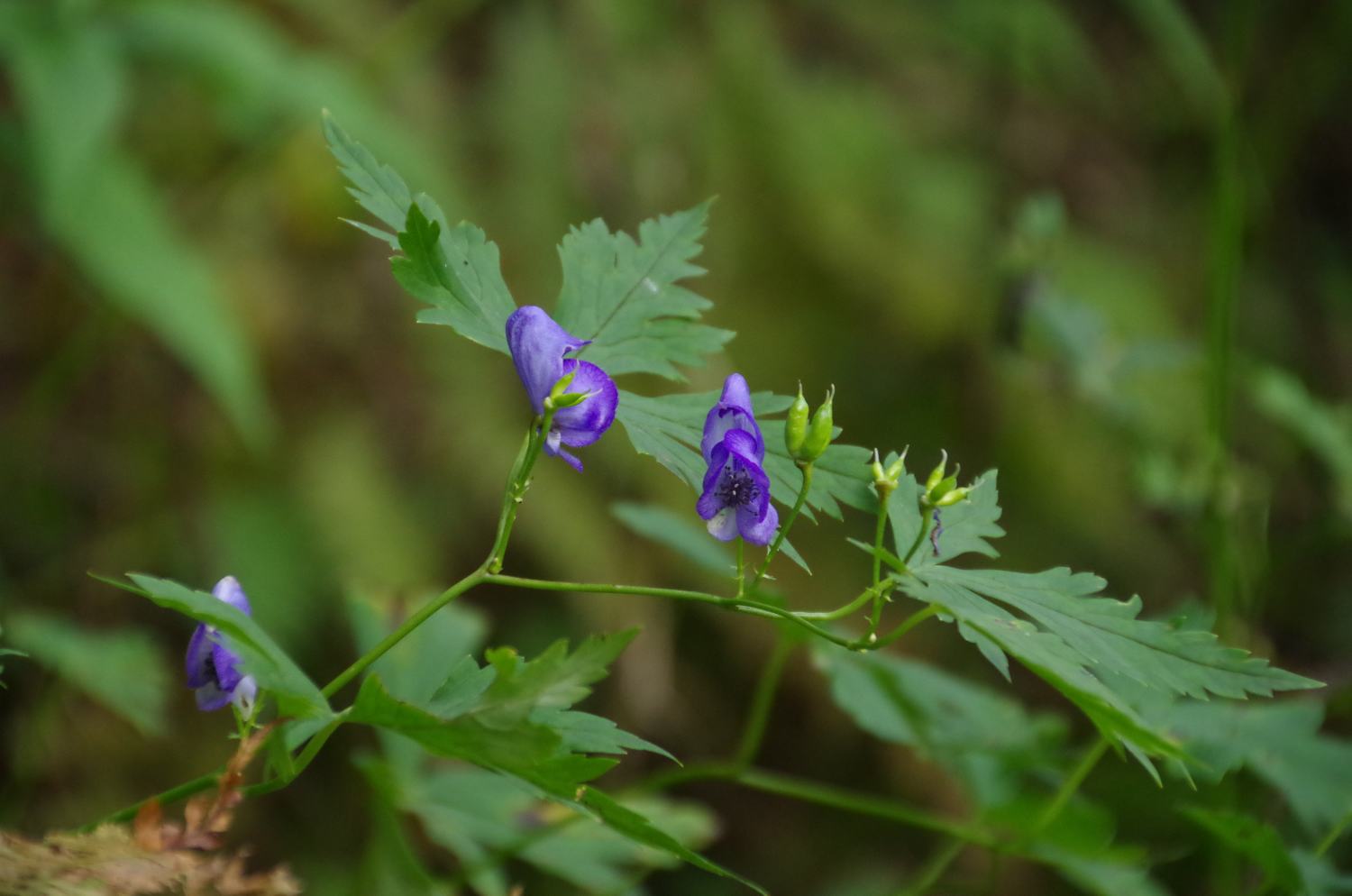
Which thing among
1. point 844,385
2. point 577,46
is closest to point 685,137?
point 577,46

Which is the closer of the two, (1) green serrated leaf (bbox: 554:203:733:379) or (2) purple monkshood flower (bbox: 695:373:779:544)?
(2) purple monkshood flower (bbox: 695:373:779:544)

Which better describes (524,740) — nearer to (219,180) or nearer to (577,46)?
(219,180)

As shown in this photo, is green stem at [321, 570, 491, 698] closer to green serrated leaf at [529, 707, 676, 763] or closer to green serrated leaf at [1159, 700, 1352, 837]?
green serrated leaf at [529, 707, 676, 763]

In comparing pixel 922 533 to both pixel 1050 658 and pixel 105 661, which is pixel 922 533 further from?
pixel 105 661

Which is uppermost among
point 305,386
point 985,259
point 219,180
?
point 985,259

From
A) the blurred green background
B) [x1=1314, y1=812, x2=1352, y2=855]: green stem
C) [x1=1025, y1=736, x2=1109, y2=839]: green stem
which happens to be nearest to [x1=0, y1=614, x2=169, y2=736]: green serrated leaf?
the blurred green background
